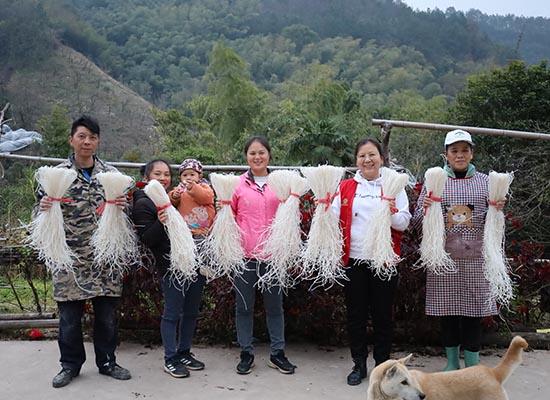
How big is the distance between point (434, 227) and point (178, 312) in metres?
1.44

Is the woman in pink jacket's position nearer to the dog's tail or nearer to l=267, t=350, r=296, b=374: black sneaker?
l=267, t=350, r=296, b=374: black sneaker

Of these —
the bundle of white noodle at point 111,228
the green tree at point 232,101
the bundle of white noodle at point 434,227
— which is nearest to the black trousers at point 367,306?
the bundle of white noodle at point 434,227

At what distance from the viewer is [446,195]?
10.2 feet

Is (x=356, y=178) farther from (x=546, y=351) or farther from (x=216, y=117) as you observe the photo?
(x=216, y=117)

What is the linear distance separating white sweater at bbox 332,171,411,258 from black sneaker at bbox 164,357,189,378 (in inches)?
43.9

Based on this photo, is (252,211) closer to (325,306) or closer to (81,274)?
(325,306)

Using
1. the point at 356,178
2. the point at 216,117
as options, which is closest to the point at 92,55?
the point at 216,117

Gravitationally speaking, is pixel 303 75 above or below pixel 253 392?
above

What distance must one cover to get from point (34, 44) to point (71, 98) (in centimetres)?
663

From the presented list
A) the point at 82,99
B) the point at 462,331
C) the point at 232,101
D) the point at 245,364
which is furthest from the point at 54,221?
the point at 82,99

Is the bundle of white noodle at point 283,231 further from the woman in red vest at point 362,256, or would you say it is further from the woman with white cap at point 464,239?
the woman with white cap at point 464,239

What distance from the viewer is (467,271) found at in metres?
3.09

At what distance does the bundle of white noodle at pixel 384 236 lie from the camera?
2.93m

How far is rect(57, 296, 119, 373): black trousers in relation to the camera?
3.05 meters
